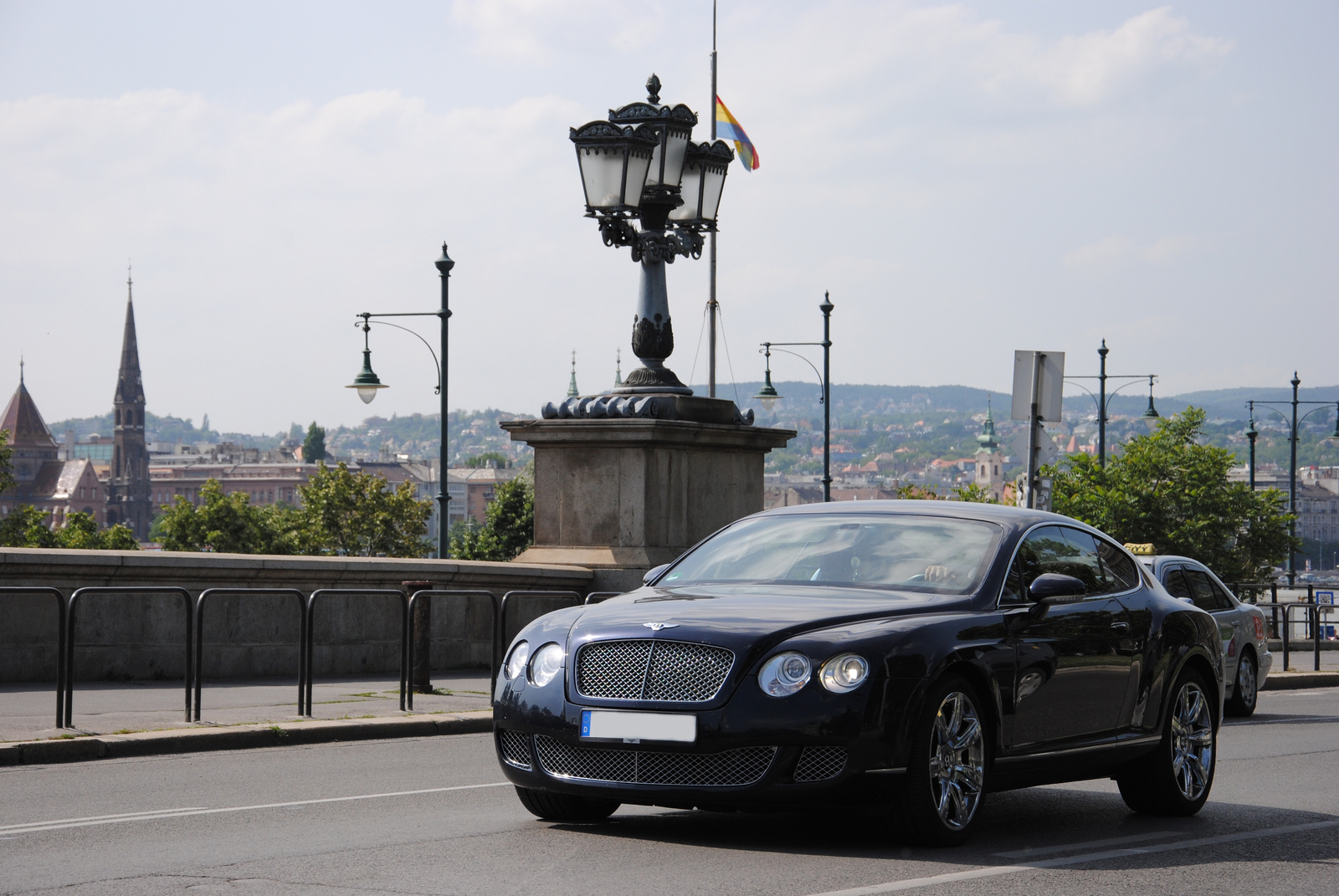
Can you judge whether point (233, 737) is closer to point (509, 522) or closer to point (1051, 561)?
point (1051, 561)

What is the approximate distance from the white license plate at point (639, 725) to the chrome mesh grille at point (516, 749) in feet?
1.29

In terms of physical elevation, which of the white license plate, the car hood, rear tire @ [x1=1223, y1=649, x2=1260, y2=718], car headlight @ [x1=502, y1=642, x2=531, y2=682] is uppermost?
the car hood

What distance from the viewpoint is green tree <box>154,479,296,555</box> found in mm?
105750

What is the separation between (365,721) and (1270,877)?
686 cm

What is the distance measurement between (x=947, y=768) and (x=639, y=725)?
49.7 inches

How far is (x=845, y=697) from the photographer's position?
6.36 metres

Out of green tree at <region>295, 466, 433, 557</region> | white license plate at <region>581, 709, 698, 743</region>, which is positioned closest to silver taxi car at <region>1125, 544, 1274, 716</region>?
white license plate at <region>581, 709, 698, 743</region>

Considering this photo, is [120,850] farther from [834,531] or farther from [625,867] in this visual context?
[834,531]

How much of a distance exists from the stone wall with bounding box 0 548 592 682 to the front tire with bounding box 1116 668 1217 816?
25.2ft

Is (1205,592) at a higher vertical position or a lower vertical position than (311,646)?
higher

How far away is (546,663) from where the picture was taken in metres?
6.86

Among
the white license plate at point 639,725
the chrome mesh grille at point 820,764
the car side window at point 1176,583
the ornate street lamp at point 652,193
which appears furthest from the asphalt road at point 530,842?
the ornate street lamp at point 652,193

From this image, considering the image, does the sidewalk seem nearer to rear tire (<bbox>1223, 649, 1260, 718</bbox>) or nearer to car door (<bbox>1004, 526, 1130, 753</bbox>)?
car door (<bbox>1004, 526, 1130, 753</bbox>)

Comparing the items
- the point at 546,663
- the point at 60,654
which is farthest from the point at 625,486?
the point at 546,663
